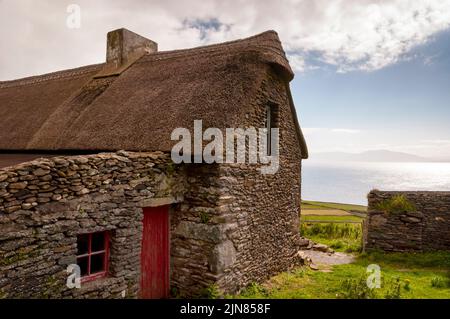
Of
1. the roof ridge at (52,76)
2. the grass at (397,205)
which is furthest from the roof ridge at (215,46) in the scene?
the grass at (397,205)

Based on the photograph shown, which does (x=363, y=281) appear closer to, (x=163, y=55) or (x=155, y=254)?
(x=155, y=254)

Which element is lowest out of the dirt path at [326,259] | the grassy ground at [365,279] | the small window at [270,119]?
the dirt path at [326,259]

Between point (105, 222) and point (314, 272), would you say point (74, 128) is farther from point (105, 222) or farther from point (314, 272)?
point (314, 272)

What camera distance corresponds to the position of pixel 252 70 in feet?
26.1

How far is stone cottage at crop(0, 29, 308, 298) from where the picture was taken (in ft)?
16.5

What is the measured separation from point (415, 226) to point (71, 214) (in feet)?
39.2

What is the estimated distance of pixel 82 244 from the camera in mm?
5941

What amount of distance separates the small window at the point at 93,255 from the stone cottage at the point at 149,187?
20mm

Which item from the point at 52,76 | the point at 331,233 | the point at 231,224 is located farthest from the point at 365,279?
the point at 52,76

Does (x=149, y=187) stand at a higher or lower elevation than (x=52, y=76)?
lower

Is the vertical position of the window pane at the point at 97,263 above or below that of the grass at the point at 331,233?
above

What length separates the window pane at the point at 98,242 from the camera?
239 inches

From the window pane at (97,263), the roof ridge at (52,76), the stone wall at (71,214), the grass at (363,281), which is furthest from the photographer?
the roof ridge at (52,76)

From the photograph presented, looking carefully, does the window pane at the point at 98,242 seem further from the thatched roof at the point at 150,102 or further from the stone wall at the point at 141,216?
the thatched roof at the point at 150,102
